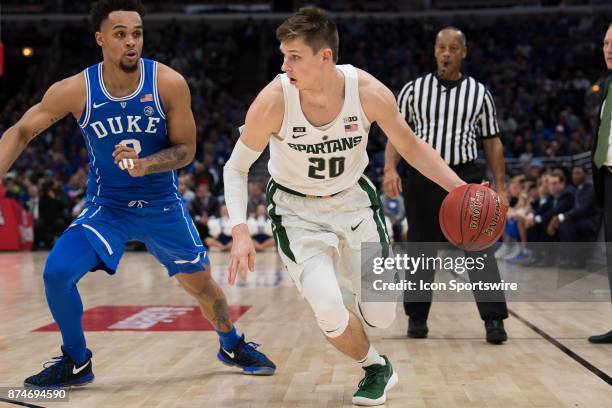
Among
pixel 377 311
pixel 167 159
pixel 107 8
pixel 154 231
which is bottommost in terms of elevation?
pixel 377 311

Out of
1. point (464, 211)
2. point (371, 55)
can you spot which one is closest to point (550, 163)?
point (371, 55)

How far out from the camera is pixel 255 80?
2580 cm

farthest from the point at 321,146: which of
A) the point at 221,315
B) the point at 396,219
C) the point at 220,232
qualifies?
the point at 220,232

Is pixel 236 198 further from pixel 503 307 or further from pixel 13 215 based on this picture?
pixel 13 215

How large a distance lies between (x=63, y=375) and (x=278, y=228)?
1.29 meters

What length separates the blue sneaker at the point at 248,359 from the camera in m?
4.58

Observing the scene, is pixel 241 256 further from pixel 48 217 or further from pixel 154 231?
pixel 48 217

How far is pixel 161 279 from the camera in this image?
10.5 meters

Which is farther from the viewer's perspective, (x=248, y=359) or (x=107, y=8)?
(x=248, y=359)

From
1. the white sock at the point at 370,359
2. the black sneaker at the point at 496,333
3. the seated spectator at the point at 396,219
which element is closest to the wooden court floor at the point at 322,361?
the black sneaker at the point at 496,333

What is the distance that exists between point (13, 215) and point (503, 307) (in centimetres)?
1243

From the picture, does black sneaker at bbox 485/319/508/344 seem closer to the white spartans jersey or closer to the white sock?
the white sock

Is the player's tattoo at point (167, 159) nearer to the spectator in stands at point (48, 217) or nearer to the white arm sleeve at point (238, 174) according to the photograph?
the white arm sleeve at point (238, 174)

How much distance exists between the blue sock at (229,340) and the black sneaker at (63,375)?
0.76 meters
